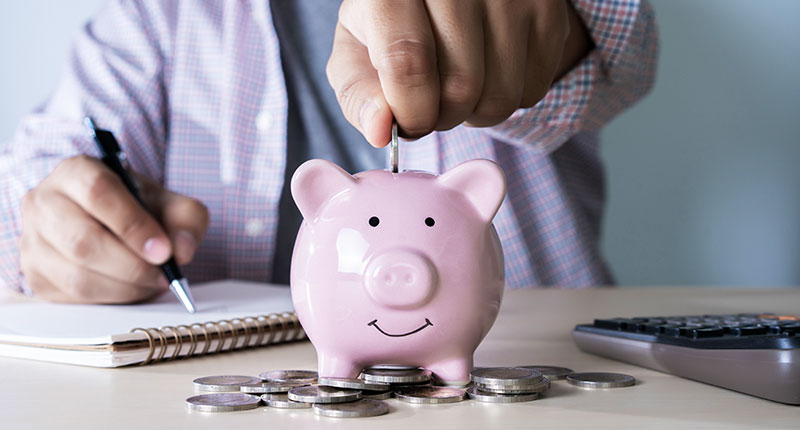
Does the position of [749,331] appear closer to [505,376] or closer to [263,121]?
[505,376]

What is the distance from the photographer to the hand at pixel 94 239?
3.17 ft

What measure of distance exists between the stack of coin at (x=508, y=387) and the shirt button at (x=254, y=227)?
1.04 m

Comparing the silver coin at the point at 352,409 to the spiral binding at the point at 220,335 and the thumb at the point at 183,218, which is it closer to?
the spiral binding at the point at 220,335

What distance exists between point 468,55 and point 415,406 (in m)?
Result: 0.30

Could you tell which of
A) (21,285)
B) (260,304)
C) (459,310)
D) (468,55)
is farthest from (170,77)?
(459,310)

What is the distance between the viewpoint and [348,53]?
678 mm

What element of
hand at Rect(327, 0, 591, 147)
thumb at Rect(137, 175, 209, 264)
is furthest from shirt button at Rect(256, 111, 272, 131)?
hand at Rect(327, 0, 591, 147)

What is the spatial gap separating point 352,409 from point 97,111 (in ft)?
4.19

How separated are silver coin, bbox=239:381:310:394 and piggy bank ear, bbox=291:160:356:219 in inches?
5.2

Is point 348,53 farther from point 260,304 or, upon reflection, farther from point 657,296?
point 657,296

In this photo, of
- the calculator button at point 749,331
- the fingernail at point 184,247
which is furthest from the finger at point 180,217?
the calculator button at point 749,331

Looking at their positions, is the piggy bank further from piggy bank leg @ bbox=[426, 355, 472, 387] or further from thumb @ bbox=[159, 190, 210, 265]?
thumb @ bbox=[159, 190, 210, 265]

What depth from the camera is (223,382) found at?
53 centimetres

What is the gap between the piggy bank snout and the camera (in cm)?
51
